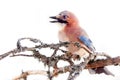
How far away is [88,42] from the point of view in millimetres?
3082

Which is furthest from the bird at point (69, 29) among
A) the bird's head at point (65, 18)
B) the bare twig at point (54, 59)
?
the bare twig at point (54, 59)

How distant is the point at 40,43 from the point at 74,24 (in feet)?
8.33

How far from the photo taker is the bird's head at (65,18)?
3403 millimetres

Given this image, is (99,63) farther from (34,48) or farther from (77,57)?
(77,57)

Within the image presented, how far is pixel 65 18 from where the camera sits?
11.6ft

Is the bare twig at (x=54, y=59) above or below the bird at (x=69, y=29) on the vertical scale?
above

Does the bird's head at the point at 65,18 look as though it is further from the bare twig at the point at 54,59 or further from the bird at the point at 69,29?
the bare twig at the point at 54,59

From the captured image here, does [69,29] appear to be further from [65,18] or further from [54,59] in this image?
[54,59]

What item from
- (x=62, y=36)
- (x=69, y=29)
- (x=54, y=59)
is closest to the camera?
(x=54, y=59)

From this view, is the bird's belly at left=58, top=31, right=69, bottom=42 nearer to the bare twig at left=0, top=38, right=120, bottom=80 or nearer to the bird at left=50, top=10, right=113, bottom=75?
the bird at left=50, top=10, right=113, bottom=75

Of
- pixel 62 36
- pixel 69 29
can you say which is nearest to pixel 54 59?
pixel 62 36

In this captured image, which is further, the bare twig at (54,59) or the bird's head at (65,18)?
the bird's head at (65,18)

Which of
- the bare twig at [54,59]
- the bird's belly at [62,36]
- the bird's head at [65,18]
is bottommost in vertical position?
the bird's belly at [62,36]

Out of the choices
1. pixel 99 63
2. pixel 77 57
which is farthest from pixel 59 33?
pixel 99 63
